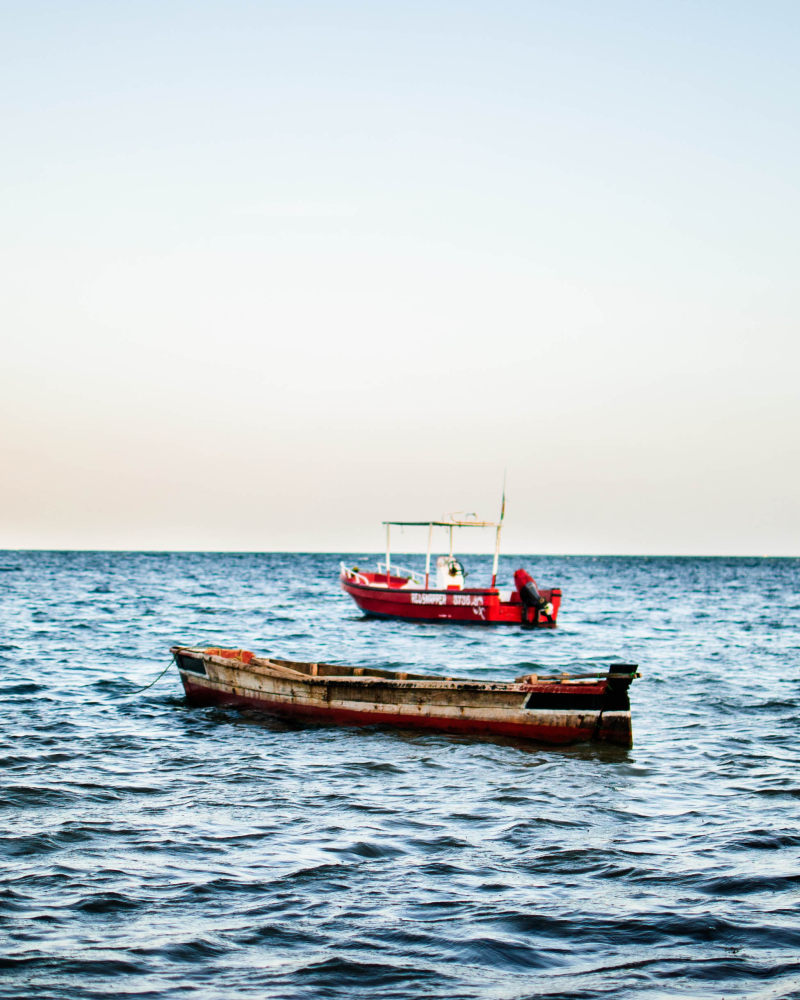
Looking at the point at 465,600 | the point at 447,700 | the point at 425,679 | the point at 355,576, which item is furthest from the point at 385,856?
the point at 355,576

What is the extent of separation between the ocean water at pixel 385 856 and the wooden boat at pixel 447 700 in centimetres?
34

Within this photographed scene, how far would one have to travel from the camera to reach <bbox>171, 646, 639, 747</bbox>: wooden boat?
13844 mm

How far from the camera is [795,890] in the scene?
812 centimetres

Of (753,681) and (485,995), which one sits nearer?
(485,995)

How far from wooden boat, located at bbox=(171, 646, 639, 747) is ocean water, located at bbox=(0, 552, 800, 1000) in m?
0.34

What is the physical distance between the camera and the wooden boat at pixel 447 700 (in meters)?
13.8

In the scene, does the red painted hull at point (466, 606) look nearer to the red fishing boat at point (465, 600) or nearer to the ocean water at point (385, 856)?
the red fishing boat at point (465, 600)

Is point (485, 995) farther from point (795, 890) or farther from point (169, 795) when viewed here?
point (169, 795)

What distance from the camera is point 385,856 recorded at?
888 centimetres


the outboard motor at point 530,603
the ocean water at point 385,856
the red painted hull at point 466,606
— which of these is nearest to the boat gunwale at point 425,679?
the ocean water at point 385,856

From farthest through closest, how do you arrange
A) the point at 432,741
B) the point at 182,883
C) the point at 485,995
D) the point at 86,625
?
the point at 86,625, the point at 432,741, the point at 182,883, the point at 485,995

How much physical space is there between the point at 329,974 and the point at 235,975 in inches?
24.4

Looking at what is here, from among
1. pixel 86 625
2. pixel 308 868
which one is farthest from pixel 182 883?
pixel 86 625

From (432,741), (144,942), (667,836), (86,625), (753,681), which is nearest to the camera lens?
(144,942)
